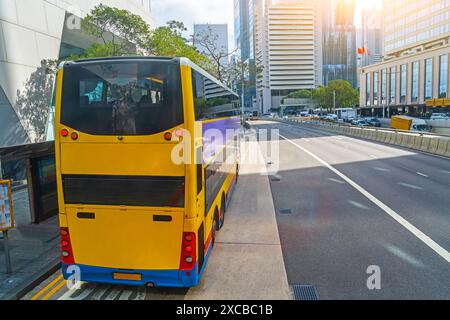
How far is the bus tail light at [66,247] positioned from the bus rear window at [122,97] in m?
1.70

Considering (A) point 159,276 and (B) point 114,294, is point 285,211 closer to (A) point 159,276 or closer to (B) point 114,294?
(A) point 159,276

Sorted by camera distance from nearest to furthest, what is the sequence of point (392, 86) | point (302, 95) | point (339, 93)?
point (392, 86)
point (339, 93)
point (302, 95)

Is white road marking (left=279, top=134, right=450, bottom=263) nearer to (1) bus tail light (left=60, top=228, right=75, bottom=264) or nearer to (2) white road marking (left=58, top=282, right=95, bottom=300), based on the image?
(2) white road marking (left=58, top=282, right=95, bottom=300)

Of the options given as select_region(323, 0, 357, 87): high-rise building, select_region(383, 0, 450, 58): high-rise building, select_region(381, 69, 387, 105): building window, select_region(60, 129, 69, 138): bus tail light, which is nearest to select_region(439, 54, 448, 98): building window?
select_region(383, 0, 450, 58): high-rise building

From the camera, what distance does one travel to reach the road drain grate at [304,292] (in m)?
5.77

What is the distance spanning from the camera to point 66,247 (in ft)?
19.1

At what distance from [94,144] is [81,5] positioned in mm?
26872

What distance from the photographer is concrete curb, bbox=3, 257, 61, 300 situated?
5.89m

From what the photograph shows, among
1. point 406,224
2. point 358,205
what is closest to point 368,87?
point 358,205

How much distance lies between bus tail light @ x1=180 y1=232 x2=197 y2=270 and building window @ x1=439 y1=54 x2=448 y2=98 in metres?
80.9

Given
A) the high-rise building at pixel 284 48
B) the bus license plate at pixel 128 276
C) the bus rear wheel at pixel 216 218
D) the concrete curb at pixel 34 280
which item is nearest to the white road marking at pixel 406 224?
the bus rear wheel at pixel 216 218

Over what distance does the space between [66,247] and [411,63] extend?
93.2 meters
